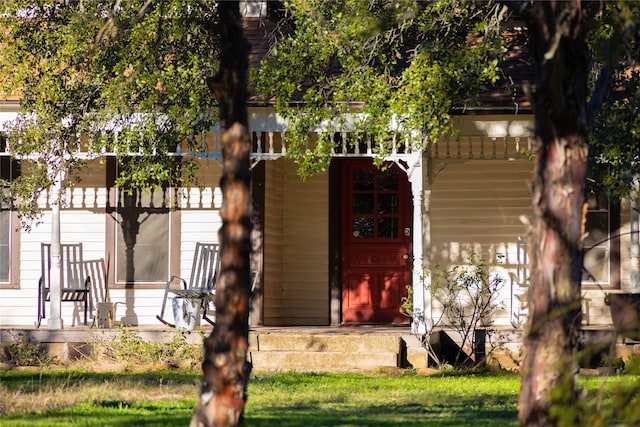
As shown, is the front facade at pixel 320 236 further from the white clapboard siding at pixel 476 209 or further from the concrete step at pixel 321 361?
the concrete step at pixel 321 361

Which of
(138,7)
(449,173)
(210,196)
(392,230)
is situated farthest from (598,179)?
(138,7)

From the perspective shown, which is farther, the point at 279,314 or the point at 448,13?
the point at 279,314

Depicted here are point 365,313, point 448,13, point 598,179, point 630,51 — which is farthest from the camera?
point 365,313

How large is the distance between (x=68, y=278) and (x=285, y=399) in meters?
6.46

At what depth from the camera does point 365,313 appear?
16.7 m

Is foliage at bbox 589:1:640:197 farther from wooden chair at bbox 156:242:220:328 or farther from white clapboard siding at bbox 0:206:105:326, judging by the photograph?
white clapboard siding at bbox 0:206:105:326

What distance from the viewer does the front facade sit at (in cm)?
1605

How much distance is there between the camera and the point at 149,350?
13875 mm

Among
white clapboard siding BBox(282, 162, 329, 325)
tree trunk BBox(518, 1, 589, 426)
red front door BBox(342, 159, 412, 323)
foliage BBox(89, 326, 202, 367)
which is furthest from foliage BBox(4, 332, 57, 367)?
tree trunk BBox(518, 1, 589, 426)

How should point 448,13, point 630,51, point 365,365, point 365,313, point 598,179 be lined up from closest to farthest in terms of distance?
point 630,51 < point 448,13 < point 365,365 < point 598,179 < point 365,313

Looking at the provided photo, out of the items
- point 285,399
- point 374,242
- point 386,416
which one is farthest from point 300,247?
point 386,416

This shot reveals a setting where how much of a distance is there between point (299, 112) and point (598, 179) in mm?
5035

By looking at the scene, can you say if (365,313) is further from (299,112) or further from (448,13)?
(448,13)

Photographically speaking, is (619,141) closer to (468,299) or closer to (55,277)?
(468,299)
